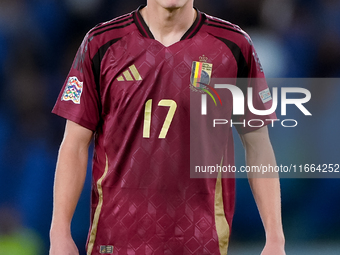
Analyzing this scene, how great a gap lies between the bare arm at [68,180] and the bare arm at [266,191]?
578 mm

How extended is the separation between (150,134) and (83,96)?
264 millimetres

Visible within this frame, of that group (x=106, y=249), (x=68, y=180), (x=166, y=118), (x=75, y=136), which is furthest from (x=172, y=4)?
(x=106, y=249)

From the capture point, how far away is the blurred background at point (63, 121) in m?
3.33

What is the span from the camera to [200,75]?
1822 millimetres

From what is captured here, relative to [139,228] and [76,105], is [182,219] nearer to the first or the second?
[139,228]

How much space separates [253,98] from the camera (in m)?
1.89

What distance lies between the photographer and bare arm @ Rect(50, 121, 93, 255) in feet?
5.70

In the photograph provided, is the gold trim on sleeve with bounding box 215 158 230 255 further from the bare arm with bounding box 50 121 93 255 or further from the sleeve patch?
the bare arm with bounding box 50 121 93 255

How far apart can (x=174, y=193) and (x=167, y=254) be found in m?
0.20

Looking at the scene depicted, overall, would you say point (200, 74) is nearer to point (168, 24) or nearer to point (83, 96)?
point (168, 24)

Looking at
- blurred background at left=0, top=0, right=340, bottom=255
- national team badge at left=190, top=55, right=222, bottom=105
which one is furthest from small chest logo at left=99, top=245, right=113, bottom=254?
blurred background at left=0, top=0, right=340, bottom=255

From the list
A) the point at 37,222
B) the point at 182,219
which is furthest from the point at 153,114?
the point at 37,222

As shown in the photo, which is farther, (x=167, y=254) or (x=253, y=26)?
(x=253, y=26)

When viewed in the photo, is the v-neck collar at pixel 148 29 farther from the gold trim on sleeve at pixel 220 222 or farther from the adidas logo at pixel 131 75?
the gold trim on sleeve at pixel 220 222
